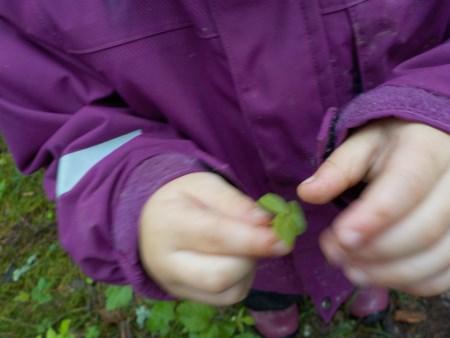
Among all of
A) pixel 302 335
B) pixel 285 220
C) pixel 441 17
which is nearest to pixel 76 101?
pixel 285 220

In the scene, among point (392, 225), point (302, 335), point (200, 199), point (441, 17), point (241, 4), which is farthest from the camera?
point (302, 335)

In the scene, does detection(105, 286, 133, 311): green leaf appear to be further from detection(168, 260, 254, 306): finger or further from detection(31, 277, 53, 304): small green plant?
detection(168, 260, 254, 306): finger

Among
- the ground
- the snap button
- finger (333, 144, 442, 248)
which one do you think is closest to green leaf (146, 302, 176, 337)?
the ground

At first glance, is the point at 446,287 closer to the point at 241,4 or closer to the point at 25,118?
the point at 241,4

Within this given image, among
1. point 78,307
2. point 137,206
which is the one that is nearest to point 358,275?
point 137,206

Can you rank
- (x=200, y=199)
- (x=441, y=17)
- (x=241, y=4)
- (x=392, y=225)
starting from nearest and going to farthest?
1. (x=392, y=225)
2. (x=200, y=199)
3. (x=241, y=4)
4. (x=441, y=17)

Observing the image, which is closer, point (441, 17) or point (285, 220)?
point (285, 220)
